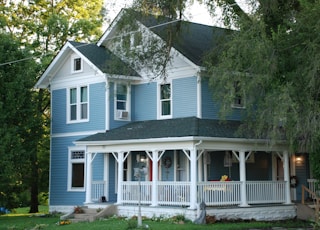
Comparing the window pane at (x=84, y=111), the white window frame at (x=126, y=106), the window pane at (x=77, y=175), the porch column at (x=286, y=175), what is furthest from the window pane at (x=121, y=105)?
the porch column at (x=286, y=175)

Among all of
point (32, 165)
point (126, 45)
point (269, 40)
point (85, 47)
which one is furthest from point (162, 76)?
point (32, 165)

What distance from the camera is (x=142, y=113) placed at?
26.6 metres

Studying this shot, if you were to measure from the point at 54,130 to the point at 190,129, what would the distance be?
9712mm

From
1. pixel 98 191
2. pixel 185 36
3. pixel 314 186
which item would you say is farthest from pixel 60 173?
pixel 314 186

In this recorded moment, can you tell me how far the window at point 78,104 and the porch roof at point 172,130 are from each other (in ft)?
7.46

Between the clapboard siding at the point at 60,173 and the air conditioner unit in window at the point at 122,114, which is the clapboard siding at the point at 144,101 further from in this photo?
the clapboard siding at the point at 60,173

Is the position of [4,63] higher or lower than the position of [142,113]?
higher

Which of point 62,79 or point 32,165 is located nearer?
point 62,79

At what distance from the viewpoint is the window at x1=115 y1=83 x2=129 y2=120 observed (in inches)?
1046

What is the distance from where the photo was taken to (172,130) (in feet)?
74.4

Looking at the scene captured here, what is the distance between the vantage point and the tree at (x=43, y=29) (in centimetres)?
3219

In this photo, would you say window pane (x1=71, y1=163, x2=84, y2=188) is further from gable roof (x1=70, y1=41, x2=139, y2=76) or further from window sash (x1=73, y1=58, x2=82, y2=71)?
gable roof (x1=70, y1=41, x2=139, y2=76)

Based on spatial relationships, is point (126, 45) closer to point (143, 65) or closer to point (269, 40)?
point (143, 65)

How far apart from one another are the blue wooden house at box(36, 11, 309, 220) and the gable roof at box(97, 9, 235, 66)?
3.1 inches
